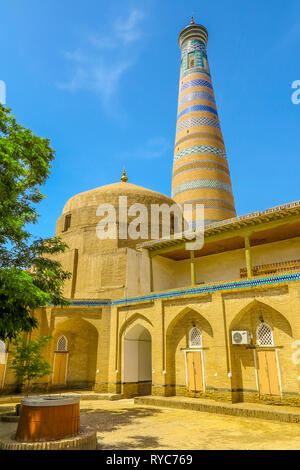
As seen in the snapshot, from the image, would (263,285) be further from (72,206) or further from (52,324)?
(72,206)

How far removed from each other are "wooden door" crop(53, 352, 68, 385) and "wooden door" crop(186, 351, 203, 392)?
244 inches

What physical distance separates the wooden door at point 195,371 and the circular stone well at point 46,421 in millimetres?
7573

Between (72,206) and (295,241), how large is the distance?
1355 cm

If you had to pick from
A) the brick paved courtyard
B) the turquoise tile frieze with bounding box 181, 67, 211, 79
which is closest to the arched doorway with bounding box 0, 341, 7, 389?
the brick paved courtyard

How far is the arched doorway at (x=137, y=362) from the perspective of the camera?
50.4ft

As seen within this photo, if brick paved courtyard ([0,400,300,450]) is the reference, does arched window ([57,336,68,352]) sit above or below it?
above

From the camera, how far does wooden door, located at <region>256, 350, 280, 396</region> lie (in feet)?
35.9

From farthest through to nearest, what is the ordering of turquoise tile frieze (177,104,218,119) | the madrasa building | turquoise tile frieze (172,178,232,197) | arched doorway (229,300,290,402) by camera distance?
turquoise tile frieze (177,104,218,119), turquoise tile frieze (172,178,232,197), the madrasa building, arched doorway (229,300,290,402)

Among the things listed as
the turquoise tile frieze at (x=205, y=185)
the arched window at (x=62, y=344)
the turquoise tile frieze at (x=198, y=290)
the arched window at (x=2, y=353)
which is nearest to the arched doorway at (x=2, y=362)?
the arched window at (x=2, y=353)

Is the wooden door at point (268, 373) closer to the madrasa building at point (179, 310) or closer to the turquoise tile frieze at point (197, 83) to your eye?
the madrasa building at point (179, 310)

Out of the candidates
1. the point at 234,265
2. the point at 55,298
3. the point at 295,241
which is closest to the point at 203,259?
the point at 234,265

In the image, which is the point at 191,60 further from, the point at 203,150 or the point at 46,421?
the point at 46,421

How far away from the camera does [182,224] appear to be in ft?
78.2

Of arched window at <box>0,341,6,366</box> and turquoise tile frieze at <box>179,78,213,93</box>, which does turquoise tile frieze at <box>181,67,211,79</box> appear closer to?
turquoise tile frieze at <box>179,78,213,93</box>
